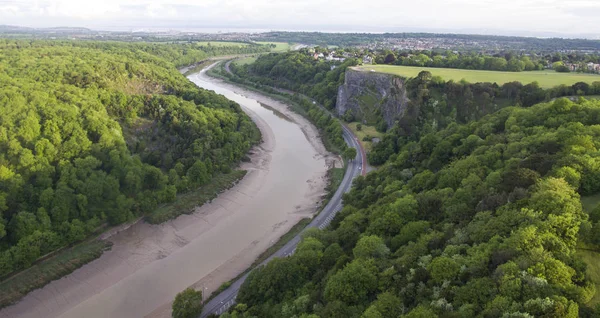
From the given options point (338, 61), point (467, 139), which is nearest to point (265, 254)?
point (467, 139)

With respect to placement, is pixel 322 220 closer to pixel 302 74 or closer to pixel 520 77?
pixel 520 77

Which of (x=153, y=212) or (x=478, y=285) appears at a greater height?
(x=478, y=285)

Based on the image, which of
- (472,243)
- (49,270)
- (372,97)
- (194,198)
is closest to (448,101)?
(372,97)

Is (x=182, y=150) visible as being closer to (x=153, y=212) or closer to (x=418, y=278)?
(x=153, y=212)

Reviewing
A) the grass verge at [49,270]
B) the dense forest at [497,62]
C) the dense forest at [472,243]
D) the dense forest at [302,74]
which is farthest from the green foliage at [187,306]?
the dense forest at [497,62]

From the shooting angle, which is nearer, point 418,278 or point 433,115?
point 418,278

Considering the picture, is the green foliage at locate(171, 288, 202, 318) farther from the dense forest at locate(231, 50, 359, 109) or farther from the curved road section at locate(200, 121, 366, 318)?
the dense forest at locate(231, 50, 359, 109)

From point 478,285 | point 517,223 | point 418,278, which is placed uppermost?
point 517,223
